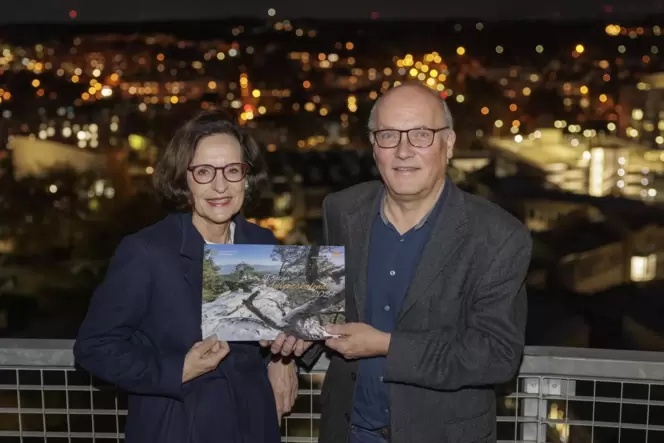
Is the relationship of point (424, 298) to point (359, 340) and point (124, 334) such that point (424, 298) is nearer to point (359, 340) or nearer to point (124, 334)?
point (359, 340)

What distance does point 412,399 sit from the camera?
210cm

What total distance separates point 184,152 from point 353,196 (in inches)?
23.9

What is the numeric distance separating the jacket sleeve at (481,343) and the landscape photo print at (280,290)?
259 millimetres

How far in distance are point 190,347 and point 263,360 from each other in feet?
1.11

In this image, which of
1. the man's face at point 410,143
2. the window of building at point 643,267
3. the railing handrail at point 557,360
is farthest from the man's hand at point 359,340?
the window of building at point 643,267

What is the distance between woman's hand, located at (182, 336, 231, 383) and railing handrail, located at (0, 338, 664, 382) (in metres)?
0.91

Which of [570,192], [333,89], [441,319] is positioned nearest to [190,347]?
[441,319]

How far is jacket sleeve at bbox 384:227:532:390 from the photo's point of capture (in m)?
1.99

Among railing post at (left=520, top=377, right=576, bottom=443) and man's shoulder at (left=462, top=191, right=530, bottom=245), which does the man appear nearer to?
man's shoulder at (left=462, top=191, right=530, bottom=245)

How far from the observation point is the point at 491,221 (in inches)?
82.0

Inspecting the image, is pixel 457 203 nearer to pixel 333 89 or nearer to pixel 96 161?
pixel 333 89

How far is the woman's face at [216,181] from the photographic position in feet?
7.02

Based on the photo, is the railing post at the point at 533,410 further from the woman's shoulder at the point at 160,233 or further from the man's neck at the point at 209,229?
the woman's shoulder at the point at 160,233

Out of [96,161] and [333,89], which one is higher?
[333,89]
